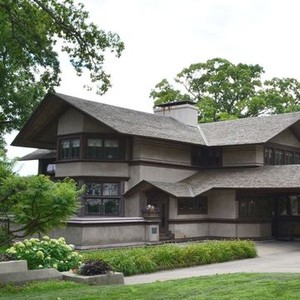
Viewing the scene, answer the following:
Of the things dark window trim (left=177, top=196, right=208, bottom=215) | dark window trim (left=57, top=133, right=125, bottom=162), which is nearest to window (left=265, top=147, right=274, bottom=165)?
dark window trim (left=177, top=196, right=208, bottom=215)

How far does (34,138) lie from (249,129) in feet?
44.1

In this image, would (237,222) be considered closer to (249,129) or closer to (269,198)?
(269,198)

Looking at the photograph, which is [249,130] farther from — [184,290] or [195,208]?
[184,290]

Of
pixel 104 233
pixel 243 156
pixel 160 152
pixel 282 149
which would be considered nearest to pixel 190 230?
pixel 160 152

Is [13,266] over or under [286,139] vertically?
under

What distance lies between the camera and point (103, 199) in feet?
92.8

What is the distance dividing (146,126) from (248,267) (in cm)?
1352

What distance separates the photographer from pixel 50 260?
46.7ft

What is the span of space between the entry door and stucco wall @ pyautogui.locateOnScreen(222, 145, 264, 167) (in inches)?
204

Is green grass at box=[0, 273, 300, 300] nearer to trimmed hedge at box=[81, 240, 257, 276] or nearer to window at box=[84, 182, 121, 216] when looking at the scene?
trimmed hedge at box=[81, 240, 257, 276]

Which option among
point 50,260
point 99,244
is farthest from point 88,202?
point 50,260

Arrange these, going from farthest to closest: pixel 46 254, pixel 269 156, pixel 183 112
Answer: pixel 183 112 < pixel 269 156 < pixel 46 254

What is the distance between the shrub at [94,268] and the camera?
12.9 metres

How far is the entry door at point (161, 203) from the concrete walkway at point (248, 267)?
20.2ft
